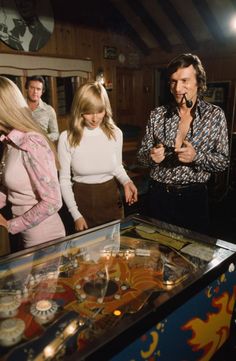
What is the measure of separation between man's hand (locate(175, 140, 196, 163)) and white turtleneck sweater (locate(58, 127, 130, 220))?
0.62 meters

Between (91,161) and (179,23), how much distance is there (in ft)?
18.9

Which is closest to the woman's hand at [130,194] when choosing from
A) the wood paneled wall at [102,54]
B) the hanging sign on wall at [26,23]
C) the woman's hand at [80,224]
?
the woman's hand at [80,224]

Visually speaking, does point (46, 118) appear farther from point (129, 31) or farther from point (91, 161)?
point (129, 31)

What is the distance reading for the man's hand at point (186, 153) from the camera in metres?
1.96

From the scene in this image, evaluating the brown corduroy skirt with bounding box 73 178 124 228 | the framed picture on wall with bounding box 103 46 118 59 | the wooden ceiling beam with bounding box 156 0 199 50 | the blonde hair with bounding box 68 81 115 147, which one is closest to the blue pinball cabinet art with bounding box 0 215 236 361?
the brown corduroy skirt with bounding box 73 178 124 228

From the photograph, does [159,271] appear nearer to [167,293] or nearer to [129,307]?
[167,293]

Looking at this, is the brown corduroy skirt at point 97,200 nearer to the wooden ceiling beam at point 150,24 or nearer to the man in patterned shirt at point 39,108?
the man in patterned shirt at point 39,108

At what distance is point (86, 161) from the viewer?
233cm

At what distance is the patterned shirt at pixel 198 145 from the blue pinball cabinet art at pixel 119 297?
19.3 inches

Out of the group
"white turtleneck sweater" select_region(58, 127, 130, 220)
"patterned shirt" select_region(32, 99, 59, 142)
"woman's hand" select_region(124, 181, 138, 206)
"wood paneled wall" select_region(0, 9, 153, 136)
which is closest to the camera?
"white turtleneck sweater" select_region(58, 127, 130, 220)

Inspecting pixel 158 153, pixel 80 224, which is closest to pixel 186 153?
pixel 158 153

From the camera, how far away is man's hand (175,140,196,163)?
1.96 meters

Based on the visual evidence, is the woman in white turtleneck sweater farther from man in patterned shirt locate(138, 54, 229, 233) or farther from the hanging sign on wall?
the hanging sign on wall

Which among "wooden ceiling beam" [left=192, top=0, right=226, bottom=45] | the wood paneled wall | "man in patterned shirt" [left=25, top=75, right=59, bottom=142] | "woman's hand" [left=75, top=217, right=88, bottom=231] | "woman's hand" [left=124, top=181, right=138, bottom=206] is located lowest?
"woman's hand" [left=75, top=217, right=88, bottom=231]
